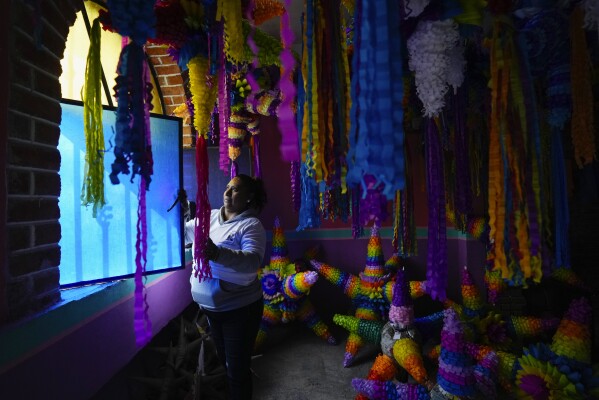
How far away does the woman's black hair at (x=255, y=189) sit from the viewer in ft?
5.63

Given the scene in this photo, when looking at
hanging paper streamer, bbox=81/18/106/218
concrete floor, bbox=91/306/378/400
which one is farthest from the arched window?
concrete floor, bbox=91/306/378/400

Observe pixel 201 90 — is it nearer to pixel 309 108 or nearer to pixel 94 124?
pixel 94 124

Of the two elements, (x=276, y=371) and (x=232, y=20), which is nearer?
(x=232, y=20)

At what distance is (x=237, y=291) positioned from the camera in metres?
1.56

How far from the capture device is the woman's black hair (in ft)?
5.63

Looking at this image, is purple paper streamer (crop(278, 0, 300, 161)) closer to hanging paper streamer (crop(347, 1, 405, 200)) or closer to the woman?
the woman

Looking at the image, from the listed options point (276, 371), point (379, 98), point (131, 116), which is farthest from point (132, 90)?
point (276, 371)

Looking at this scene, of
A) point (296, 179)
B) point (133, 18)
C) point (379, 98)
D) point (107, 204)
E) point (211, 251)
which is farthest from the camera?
point (296, 179)

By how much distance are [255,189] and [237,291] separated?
0.49 metres

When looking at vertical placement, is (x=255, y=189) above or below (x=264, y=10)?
below

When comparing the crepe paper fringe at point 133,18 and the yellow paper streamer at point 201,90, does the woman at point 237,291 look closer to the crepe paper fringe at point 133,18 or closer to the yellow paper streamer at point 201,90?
the yellow paper streamer at point 201,90

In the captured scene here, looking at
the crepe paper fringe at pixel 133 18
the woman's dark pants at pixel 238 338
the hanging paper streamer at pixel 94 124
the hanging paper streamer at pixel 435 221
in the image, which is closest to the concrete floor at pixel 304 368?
the woman's dark pants at pixel 238 338

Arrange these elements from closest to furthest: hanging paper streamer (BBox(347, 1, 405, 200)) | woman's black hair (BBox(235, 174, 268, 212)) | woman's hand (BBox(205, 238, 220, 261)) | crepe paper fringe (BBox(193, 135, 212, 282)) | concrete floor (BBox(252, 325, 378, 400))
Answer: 1. hanging paper streamer (BBox(347, 1, 405, 200))
2. crepe paper fringe (BBox(193, 135, 212, 282))
3. woman's hand (BBox(205, 238, 220, 261))
4. woman's black hair (BBox(235, 174, 268, 212))
5. concrete floor (BBox(252, 325, 378, 400))

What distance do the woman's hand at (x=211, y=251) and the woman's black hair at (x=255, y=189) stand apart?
1.43ft
